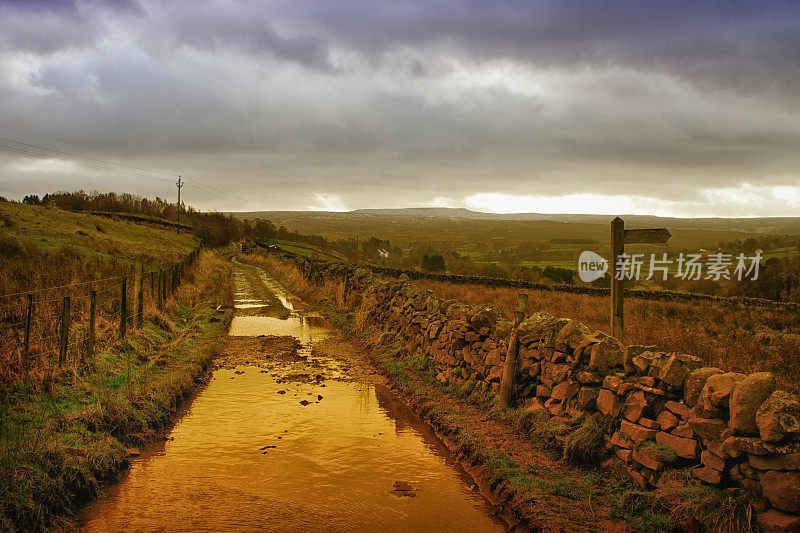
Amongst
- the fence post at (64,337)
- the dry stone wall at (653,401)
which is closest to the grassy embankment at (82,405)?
the fence post at (64,337)

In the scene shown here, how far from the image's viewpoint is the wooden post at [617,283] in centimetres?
891

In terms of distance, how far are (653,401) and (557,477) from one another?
147 centimetres

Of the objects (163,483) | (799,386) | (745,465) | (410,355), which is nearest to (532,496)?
(745,465)

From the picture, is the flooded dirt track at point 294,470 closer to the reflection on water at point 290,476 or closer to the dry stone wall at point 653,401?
the reflection on water at point 290,476

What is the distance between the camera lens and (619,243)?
29.8ft

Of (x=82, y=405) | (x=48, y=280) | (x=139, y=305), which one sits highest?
(x=48, y=280)

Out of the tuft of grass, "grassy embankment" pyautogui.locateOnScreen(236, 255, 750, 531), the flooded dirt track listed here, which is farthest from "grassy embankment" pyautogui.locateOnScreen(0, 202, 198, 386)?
the tuft of grass

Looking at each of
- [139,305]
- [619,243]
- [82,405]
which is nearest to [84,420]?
[82,405]

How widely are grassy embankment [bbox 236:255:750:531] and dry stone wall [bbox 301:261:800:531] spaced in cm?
21

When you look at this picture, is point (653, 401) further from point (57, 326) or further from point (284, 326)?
point (284, 326)

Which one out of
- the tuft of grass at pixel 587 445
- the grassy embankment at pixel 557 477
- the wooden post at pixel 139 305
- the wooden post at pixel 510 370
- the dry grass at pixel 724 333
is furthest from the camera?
the wooden post at pixel 139 305

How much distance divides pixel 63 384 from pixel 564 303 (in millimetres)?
23261

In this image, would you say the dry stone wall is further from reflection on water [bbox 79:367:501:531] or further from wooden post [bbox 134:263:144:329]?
wooden post [bbox 134:263:144:329]

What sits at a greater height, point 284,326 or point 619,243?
point 619,243
